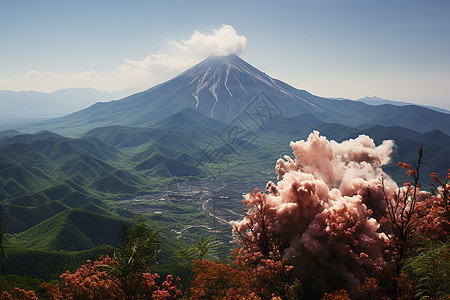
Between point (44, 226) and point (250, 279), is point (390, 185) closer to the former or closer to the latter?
point (250, 279)

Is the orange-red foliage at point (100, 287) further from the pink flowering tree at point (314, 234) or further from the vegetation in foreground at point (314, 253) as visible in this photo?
the pink flowering tree at point (314, 234)

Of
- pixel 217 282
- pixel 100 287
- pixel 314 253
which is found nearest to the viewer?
pixel 314 253

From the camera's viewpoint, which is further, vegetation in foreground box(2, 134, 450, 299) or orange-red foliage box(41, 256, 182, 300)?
orange-red foliage box(41, 256, 182, 300)

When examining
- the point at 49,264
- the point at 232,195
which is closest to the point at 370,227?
the point at 49,264

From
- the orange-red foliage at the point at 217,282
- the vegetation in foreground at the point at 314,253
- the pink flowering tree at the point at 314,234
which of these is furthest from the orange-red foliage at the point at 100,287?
the pink flowering tree at the point at 314,234

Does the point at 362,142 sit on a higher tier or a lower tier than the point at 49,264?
higher

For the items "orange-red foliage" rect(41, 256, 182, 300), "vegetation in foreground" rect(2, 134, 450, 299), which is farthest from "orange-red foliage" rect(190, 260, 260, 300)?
"orange-red foliage" rect(41, 256, 182, 300)

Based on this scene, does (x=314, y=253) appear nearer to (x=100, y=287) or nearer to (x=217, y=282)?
(x=217, y=282)

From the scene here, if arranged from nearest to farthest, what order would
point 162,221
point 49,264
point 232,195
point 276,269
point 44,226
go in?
point 276,269
point 49,264
point 44,226
point 162,221
point 232,195

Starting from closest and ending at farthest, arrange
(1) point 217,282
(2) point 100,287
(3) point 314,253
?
(3) point 314,253
(2) point 100,287
(1) point 217,282

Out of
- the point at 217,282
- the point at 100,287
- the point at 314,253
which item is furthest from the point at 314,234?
the point at 100,287

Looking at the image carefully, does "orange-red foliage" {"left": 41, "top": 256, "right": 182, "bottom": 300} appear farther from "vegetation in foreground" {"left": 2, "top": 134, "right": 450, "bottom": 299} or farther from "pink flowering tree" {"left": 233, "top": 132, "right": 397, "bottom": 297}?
"pink flowering tree" {"left": 233, "top": 132, "right": 397, "bottom": 297}
